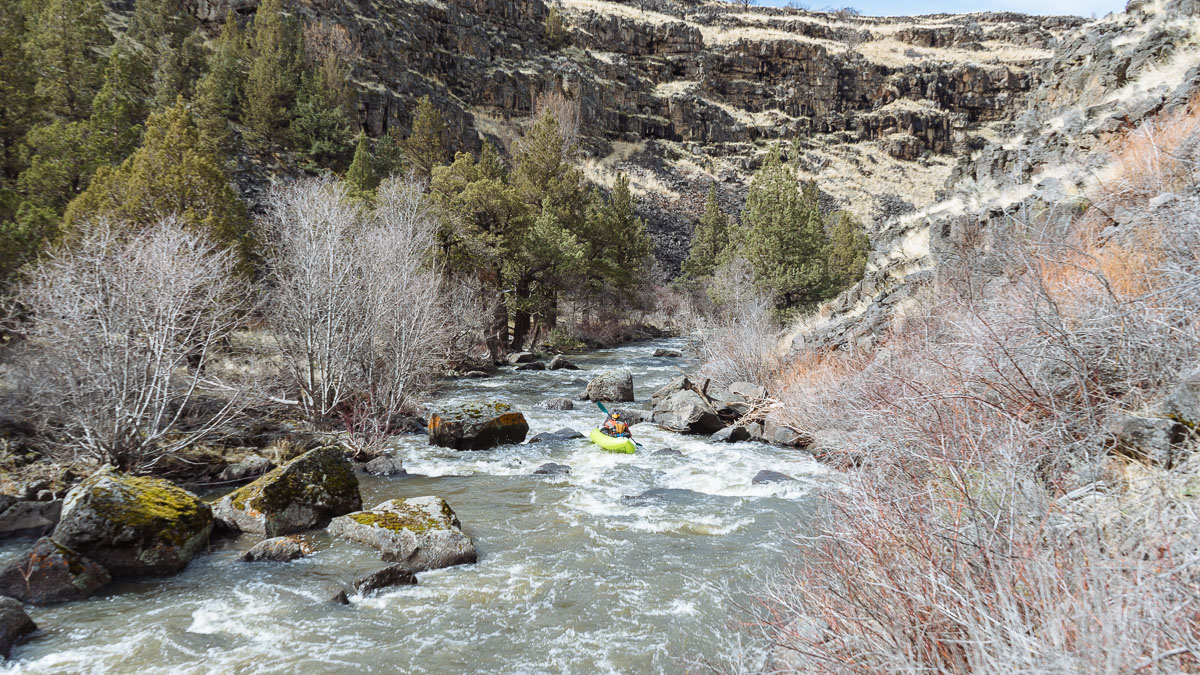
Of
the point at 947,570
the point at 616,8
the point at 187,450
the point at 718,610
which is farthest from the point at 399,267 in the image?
the point at 616,8

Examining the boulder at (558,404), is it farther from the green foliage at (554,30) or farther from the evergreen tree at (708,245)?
the green foliage at (554,30)

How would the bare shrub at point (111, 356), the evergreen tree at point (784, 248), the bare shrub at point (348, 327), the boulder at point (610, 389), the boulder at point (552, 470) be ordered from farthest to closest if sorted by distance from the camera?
the evergreen tree at point (784, 248), the boulder at point (610, 389), the bare shrub at point (348, 327), the boulder at point (552, 470), the bare shrub at point (111, 356)

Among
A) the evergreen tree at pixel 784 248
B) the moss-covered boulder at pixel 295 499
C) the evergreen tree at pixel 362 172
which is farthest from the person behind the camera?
the evergreen tree at pixel 362 172

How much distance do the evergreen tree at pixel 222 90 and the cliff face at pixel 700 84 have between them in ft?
31.1

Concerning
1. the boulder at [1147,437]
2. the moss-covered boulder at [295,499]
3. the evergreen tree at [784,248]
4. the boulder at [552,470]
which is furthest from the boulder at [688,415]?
the evergreen tree at [784,248]

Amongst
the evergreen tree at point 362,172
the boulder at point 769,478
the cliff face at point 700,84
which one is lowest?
the boulder at point 769,478

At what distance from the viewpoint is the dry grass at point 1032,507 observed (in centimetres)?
202

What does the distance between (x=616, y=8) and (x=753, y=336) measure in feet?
295

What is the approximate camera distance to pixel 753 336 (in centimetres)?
1614

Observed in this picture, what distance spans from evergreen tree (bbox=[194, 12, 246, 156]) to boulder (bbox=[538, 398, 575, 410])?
753 inches

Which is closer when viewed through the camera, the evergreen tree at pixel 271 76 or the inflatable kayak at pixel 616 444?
the inflatable kayak at pixel 616 444

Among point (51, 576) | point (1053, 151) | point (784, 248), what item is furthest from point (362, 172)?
point (1053, 151)

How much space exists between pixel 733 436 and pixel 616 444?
277 cm

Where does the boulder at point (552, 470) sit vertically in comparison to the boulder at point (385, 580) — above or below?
below
